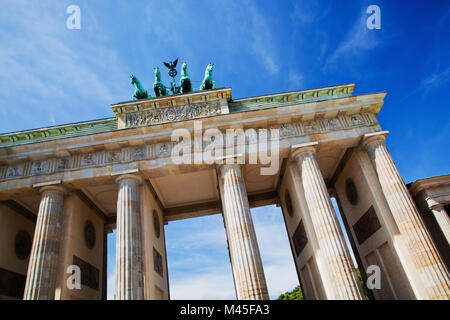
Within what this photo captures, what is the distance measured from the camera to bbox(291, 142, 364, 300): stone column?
11.6m

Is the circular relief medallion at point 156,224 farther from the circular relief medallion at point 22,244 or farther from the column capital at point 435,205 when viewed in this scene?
the column capital at point 435,205

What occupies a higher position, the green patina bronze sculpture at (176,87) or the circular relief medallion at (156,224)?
the green patina bronze sculpture at (176,87)

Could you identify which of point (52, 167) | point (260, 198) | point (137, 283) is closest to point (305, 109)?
point (260, 198)

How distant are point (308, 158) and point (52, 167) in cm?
1329

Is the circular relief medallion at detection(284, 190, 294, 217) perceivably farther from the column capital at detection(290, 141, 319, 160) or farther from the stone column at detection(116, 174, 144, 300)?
the stone column at detection(116, 174, 144, 300)

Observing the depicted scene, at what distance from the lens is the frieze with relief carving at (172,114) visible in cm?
1608

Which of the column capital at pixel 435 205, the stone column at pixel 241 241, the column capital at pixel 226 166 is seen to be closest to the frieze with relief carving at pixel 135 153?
the column capital at pixel 226 166

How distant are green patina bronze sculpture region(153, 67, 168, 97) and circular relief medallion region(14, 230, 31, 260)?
1142 centimetres

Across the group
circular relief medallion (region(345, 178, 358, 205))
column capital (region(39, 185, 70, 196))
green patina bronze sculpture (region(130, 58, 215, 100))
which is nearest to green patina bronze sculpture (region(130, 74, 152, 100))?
green patina bronze sculpture (region(130, 58, 215, 100))

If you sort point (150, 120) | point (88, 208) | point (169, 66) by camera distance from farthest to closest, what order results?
1. point (169, 66)
2. point (88, 208)
3. point (150, 120)

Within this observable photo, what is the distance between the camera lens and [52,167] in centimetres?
1519

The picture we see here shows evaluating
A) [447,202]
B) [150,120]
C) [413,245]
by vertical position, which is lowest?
[413,245]

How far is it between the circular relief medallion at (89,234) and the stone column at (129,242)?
4.52 meters

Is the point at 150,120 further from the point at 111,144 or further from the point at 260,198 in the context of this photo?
the point at 260,198
